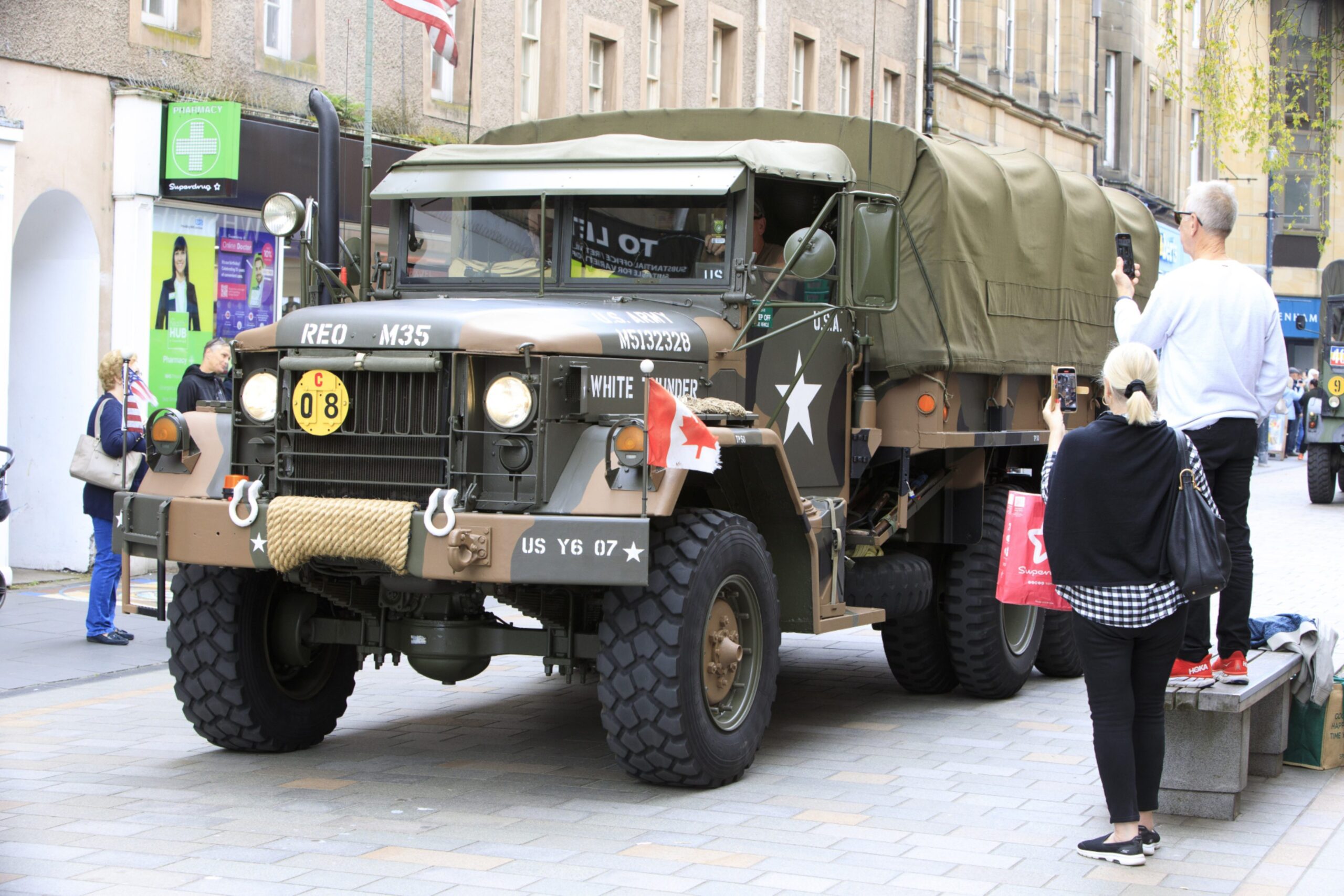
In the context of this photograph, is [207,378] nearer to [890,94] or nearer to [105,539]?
[105,539]

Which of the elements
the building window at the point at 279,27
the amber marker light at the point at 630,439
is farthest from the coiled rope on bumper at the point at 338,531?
the building window at the point at 279,27

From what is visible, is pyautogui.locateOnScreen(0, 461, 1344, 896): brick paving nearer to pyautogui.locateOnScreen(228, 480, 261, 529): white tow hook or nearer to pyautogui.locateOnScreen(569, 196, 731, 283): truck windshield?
pyautogui.locateOnScreen(228, 480, 261, 529): white tow hook

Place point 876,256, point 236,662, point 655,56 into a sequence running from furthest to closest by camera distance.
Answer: point 655,56, point 876,256, point 236,662

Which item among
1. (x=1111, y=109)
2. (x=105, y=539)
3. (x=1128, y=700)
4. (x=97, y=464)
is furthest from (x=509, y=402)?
(x=1111, y=109)

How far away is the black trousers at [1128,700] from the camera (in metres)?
6.07

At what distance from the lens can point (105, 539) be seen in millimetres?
11211

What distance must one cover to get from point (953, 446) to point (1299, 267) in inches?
1984

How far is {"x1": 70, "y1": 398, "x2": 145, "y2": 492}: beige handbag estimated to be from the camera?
1105cm

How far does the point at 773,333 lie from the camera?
25.4 feet

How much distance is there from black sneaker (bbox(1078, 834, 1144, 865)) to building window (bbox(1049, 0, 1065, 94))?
35.2 meters

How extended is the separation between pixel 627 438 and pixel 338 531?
1172mm

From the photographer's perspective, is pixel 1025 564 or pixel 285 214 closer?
pixel 1025 564

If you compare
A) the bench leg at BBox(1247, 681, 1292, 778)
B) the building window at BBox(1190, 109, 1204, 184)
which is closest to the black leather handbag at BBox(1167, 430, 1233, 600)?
the bench leg at BBox(1247, 681, 1292, 778)

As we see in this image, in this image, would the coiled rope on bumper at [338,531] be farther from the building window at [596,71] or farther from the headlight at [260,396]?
the building window at [596,71]
